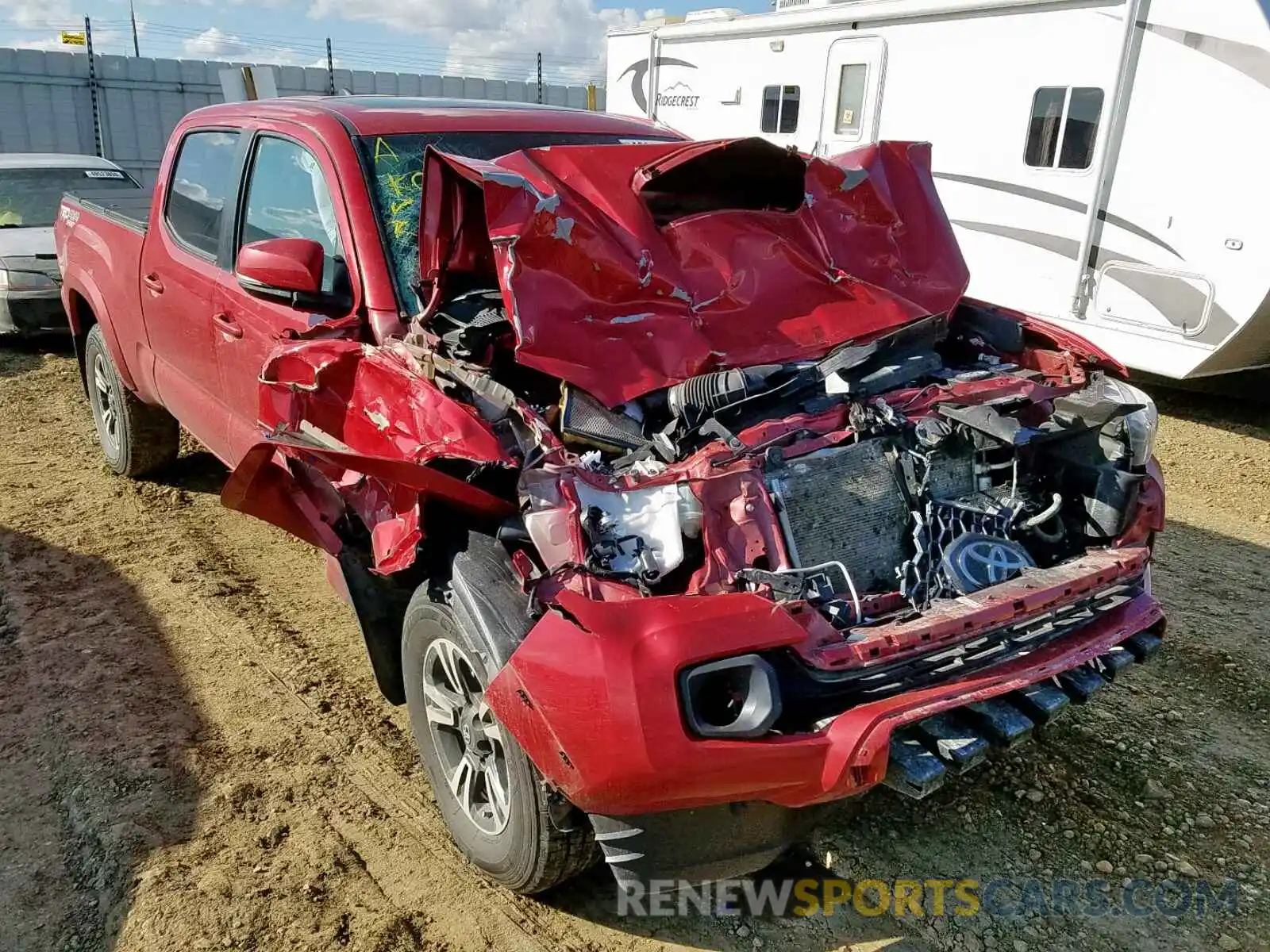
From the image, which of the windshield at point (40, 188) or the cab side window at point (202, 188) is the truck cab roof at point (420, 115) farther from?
the windshield at point (40, 188)

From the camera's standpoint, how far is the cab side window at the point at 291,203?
3326mm

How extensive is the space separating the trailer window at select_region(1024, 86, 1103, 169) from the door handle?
5.89 meters

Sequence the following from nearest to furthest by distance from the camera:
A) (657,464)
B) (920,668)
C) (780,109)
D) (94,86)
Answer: (920,668), (657,464), (780,109), (94,86)

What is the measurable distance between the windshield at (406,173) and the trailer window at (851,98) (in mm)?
5520

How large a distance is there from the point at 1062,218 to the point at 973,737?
594 centimetres

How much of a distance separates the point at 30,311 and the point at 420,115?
20.5 ft

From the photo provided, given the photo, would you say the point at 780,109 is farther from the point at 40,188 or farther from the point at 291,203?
the point at 40,188

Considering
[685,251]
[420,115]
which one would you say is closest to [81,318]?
[420,115]

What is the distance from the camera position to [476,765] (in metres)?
2.63

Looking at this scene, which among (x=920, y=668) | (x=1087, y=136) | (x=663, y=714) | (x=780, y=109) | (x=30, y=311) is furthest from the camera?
(x=780, y=109)

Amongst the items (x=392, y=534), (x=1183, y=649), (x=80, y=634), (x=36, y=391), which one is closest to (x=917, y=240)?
(x=1183, y=649)

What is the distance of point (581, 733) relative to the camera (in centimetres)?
203

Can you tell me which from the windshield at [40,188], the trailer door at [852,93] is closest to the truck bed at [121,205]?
the windshield at [40,188]

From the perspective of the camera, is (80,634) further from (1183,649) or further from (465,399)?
(1183,649)
